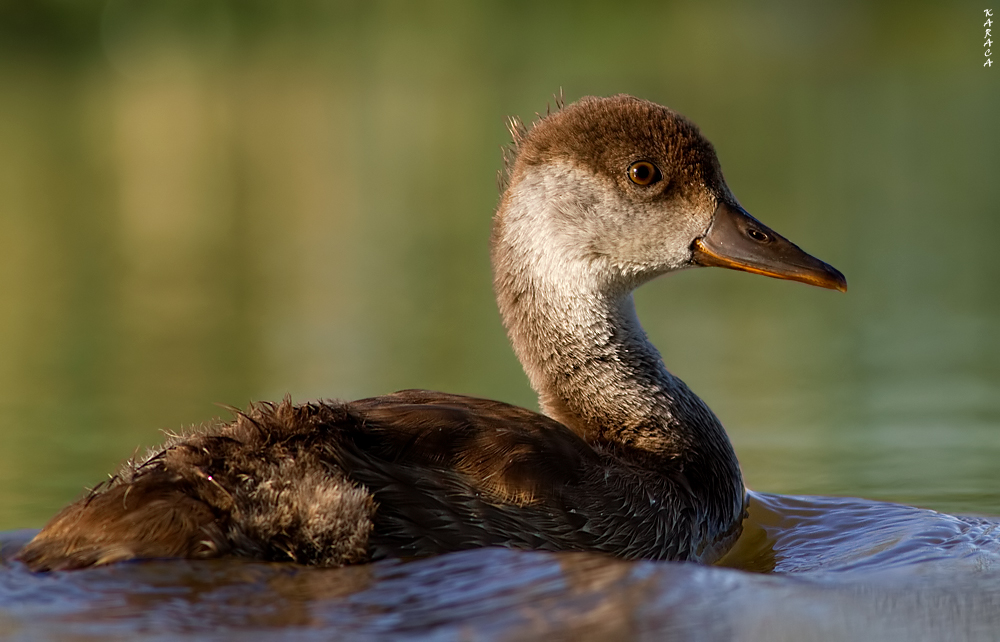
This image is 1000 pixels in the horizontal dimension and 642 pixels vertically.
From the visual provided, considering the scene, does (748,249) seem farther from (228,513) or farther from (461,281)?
(461,281)

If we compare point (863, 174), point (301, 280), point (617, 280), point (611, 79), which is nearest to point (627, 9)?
point (611, 79)

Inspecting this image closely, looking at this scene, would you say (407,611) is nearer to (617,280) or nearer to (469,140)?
(617,280)

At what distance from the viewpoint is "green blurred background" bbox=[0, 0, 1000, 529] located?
24.5 feet

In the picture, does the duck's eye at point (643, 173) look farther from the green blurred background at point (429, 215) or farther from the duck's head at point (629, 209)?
the green blurred background at point (429, 215)

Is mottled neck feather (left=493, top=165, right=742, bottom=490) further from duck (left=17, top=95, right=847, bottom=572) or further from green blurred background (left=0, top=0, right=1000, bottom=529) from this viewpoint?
green blurred background (left=0, top=0, right=1000, bottom=529)

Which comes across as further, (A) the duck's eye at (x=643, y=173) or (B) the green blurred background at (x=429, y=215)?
(B) the green blurred background at (x=429, y=215)

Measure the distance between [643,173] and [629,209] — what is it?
159 millimetres

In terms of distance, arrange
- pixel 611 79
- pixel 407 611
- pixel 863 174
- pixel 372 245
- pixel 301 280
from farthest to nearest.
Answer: pixel 611 79
pixel 863 174
pixel 372 245
pixel 301 280
pixel 407 611

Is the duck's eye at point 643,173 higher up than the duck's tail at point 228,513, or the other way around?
the duck's eye at point 643,173

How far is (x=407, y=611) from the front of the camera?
3637 mm

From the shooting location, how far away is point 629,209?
17.7 ft

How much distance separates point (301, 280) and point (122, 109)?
15486 mm

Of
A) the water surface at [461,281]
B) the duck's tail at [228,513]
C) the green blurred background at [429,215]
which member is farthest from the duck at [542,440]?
the green blurred background at [429,215]

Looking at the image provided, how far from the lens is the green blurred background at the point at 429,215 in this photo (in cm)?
746
